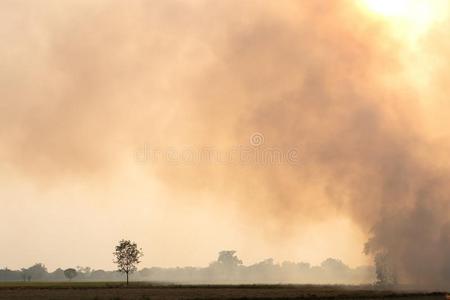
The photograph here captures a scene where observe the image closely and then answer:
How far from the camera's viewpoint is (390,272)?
144750 millimetres

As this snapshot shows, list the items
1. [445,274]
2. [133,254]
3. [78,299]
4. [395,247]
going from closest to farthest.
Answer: [78,299] → [445,274] → [395,247] → [133,254]

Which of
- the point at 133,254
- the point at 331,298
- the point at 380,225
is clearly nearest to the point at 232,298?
the point at 331,298

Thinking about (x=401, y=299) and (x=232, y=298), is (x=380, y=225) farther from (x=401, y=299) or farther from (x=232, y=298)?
(x=232, y=298)

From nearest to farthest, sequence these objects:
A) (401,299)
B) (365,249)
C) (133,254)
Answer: (401,299)
(365,249)
(133,254)

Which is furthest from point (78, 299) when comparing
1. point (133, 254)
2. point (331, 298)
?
point (133, 254)

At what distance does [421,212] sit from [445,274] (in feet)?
49.3

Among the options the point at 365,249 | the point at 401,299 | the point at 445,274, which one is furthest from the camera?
Result: the point at 365,249

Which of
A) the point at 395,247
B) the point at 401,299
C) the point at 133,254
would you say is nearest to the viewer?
the point at 401,299

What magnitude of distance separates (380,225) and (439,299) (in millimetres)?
61397

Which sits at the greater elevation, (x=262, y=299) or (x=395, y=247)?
(x=395, y=247)

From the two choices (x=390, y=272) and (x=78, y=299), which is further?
(x=390, y=272)

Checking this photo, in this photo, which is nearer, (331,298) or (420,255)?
(331,298)

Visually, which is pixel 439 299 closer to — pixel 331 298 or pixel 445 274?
pixel 331 298

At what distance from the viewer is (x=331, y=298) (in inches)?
3125
